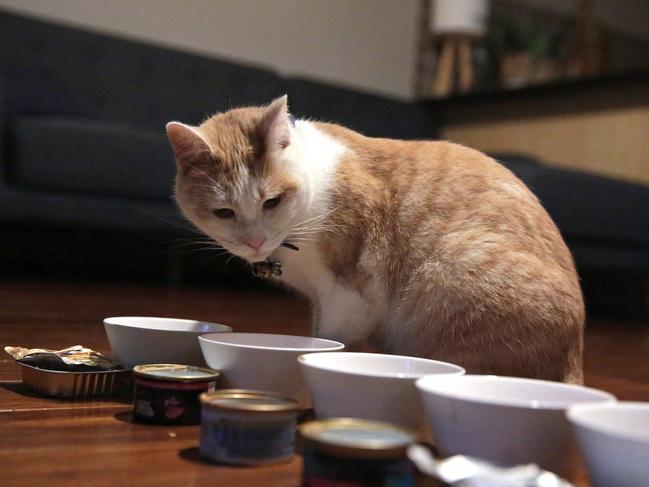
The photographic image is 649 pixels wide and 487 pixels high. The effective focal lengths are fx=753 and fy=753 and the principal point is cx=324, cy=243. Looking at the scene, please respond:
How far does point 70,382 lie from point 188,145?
0.49 meters

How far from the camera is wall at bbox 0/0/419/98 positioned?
448 cm

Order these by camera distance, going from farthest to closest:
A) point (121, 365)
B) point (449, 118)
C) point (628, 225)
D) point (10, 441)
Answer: point (449, 118) < point (628, 225) < point (121, 365) < point (10, 441)

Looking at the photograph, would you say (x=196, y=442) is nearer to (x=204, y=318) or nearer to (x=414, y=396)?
(x=414, y=396)

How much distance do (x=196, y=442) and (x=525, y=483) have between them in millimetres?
449

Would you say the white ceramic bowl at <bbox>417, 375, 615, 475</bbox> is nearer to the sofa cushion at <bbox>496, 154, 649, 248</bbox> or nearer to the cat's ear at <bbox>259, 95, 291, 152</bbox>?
the cat's ear at <bbox>259, 95, 291, 152</bbox>

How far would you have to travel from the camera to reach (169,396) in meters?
1.05

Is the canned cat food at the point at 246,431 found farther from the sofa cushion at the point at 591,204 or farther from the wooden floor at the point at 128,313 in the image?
the sofa cushion at the point at 591,204

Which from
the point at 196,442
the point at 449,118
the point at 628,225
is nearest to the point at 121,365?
the point at 196,442

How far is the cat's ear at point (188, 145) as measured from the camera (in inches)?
54.8

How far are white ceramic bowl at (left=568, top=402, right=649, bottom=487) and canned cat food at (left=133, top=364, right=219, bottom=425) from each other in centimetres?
51

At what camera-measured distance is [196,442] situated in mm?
Result: 979

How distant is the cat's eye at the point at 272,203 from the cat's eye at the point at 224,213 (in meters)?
0.07

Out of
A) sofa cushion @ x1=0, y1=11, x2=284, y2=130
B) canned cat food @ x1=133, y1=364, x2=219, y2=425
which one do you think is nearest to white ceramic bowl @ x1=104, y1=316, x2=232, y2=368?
canned cat food @ x1=133, y1=364, x2=219, y2=425

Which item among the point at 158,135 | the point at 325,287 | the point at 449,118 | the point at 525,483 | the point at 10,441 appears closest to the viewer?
the point at 525,483
